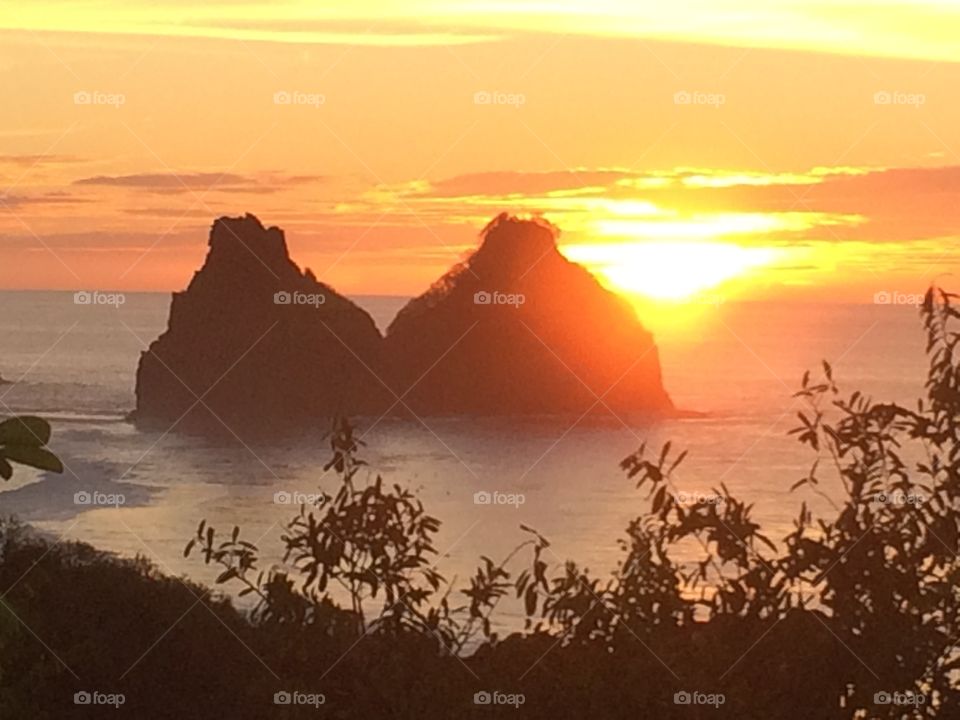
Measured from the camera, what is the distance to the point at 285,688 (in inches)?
Result: 224

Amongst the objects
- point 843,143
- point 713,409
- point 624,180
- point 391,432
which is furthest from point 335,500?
point 713,409

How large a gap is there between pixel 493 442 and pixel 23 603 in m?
5.73

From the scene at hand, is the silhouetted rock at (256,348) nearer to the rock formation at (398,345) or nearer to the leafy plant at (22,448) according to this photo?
the rock formation at (398,345)

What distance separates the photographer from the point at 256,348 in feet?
57.9

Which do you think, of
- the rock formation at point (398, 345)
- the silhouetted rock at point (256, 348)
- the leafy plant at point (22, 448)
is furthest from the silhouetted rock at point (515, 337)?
the leafy plant at point (22, 448)

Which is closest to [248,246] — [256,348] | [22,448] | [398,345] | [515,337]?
[398,345]

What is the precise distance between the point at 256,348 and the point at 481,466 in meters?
7.36

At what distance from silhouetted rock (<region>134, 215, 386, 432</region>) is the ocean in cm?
48

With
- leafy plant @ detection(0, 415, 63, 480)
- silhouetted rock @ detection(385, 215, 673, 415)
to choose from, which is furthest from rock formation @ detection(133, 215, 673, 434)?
leafy plant @ detection(0, 415, 63, 480)

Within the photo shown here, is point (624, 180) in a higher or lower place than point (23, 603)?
higher

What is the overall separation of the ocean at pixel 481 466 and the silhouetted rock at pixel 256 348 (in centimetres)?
48

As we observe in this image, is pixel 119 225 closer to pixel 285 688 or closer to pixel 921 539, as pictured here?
pixel 285 688

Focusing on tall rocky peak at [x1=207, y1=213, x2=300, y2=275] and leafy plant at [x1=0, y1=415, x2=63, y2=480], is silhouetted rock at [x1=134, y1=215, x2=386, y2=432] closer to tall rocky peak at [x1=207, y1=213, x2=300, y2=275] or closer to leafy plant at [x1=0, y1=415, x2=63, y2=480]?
tall rocky peak at [x1=207, y1=213, x2=300, y2=275]

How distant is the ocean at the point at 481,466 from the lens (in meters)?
8.57
